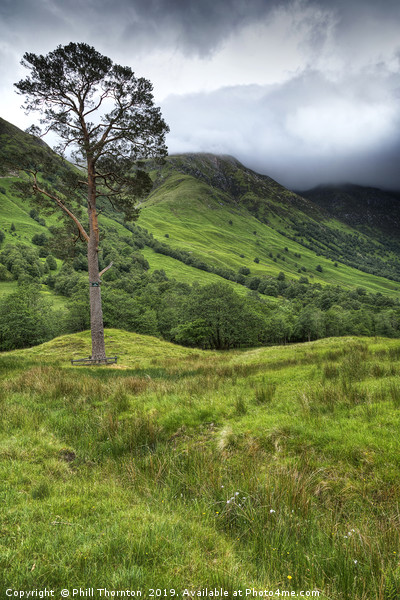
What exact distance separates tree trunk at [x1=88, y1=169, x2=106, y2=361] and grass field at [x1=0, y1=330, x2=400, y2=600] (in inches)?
362

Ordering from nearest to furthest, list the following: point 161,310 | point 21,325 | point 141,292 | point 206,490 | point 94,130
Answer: point 206,490, point 94,130, point 21,325, point 161,310, point 141,292

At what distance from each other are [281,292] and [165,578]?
172418mm

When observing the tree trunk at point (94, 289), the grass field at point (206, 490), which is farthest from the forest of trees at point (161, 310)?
the grass field at point (206, 490)

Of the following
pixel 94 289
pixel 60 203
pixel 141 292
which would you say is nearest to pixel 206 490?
pixel 94 289

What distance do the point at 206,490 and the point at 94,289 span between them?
15.5m

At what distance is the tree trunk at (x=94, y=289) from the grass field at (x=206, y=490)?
920 centimetres

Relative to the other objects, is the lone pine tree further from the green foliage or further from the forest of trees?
the green foliage

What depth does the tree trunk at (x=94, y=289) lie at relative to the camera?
1738 cm

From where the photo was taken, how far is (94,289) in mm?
17453

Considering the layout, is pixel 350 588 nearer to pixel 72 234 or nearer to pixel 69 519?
pixel 69 519

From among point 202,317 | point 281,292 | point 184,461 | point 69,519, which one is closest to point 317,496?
point 184,461

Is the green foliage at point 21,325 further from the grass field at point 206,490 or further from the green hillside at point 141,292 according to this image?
the grass field at point 206,490

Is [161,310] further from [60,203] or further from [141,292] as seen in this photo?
[60,203]

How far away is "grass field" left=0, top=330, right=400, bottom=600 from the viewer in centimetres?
253
